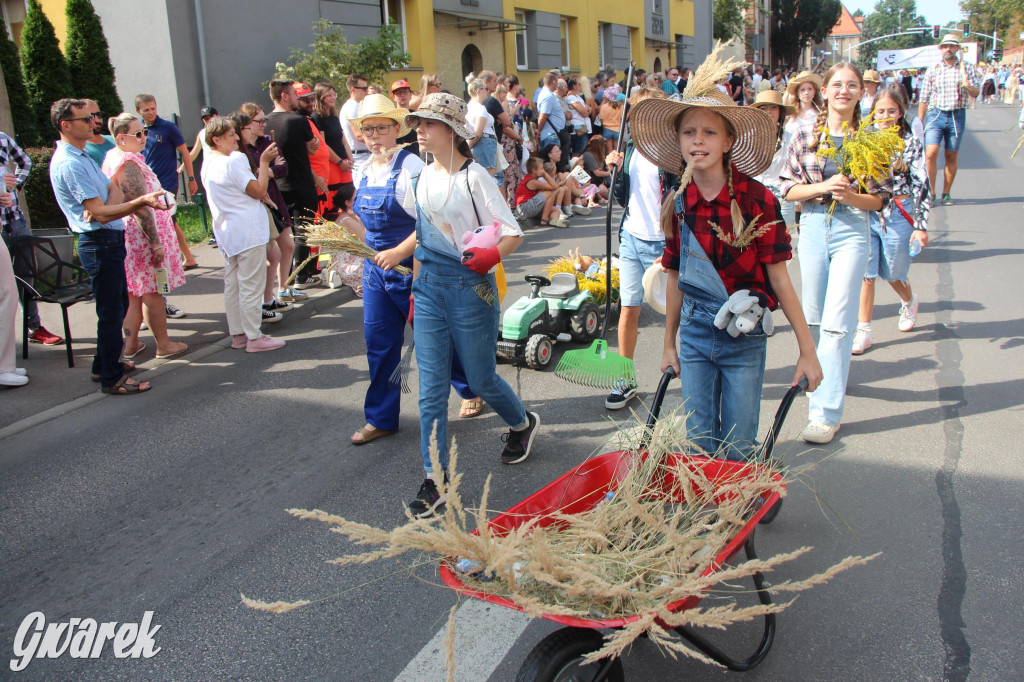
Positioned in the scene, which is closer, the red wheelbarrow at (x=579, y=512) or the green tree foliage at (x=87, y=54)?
the red wheelbarrow at (x=579, y=512)

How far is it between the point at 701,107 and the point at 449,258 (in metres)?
1.43

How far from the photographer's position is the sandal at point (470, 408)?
17.8 feet

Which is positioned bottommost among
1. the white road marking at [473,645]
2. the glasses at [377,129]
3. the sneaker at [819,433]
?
the white road marking at [473,645]

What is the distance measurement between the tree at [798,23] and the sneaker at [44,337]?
213ft

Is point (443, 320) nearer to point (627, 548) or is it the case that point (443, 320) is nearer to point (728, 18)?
point (627, 548)

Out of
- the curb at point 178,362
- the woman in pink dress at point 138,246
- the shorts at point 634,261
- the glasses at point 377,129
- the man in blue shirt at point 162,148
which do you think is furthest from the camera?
the man in blue shirt at point 162,148

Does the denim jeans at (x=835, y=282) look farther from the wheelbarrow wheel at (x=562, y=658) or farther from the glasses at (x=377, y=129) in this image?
the wheelbarrow wheel at (x=562, y=658)

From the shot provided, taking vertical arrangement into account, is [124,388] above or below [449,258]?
below

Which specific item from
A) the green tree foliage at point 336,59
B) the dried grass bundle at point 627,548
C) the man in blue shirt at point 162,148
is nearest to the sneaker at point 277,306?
the man in blue shirt at point 162,148

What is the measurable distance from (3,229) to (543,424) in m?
5.44

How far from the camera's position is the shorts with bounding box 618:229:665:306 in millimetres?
4965

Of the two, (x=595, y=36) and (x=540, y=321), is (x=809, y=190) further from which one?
(x=595, y=36)

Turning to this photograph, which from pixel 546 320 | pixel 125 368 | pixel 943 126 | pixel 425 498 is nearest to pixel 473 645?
pixel 425 498

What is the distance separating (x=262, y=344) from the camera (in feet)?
23.4
